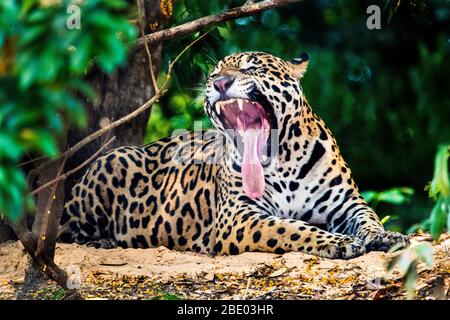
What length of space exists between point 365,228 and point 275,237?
78 cm

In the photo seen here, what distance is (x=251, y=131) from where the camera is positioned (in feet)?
32.5

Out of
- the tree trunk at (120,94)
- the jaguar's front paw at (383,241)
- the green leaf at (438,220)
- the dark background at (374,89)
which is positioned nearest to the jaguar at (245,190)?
the jaguar's front paw at (383,241)

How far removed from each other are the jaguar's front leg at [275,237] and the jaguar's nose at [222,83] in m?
1.09

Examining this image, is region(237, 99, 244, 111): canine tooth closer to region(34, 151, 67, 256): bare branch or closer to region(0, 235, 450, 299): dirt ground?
region(0, 235, 450, 299): dirt ground

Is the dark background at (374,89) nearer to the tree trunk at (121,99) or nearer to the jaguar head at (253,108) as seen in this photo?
the tree trunk at (121,99)

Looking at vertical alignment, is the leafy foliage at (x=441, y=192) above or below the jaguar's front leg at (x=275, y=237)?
above

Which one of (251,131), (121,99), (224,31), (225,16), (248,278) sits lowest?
(248,278)

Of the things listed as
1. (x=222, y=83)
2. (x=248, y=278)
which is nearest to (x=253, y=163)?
(x=222, y=83)

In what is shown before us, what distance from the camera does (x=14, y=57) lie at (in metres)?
4.91

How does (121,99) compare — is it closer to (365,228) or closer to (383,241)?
(365,228)

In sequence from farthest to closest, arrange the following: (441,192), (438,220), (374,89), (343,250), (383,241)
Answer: (374,89) → (383,241) → (343,250) → (441,192) → (438,220)

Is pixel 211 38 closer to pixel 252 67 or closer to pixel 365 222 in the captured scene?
pixel 252 67

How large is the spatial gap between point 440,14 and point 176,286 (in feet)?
24.9

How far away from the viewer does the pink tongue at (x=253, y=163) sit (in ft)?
32.4
